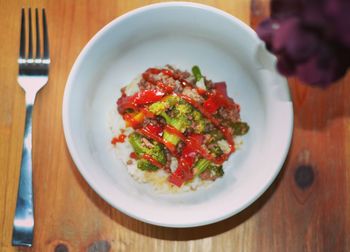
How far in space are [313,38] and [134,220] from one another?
3.39 feet

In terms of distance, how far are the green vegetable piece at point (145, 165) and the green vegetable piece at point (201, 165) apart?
154 millimetres

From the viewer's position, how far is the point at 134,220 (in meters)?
1.91

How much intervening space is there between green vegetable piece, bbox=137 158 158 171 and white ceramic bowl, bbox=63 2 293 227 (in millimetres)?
66

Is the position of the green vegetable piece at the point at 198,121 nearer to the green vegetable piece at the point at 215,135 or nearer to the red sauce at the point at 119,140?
the green vegetable piece at the point at 215,135

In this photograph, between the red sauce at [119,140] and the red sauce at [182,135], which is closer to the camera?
the red sauce at [182,135]

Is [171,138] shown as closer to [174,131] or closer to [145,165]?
[174,131]

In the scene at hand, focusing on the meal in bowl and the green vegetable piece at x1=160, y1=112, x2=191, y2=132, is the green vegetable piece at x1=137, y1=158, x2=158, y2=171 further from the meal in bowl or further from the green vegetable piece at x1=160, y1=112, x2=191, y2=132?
the green vegetable piece at x1=160, y1=112, x2=191, y2=132

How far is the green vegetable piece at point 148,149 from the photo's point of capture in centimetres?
186

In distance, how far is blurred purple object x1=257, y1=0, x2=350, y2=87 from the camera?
1.10 meters

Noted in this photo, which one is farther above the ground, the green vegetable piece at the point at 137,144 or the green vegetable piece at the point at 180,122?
the green vegetable piece at the point at 180,122

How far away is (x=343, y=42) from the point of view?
3.73ft

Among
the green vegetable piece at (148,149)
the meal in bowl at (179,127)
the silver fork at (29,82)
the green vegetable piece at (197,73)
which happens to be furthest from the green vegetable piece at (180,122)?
the silver fork at (29,82)

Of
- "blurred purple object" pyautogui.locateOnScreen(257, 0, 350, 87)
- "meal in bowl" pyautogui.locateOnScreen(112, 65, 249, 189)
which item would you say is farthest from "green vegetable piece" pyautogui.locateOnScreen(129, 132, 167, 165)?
"blurred purple object" pyautogui.locateOnScreen(257, 0, 350, 87)

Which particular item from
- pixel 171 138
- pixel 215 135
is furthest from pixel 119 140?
pixel 215 135
